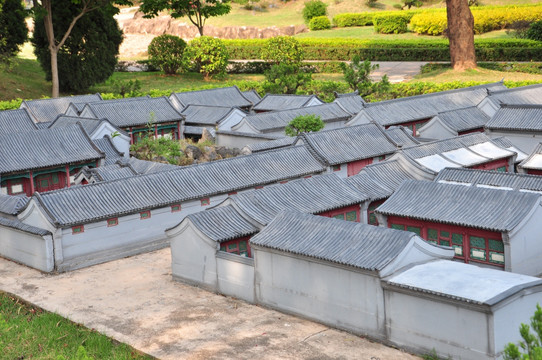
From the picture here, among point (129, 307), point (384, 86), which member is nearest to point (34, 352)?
point (129, 307)

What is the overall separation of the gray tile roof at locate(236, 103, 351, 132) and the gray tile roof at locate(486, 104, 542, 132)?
11935mm

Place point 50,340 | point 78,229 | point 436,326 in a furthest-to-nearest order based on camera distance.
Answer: point 78,229 → point 50,340 → point 436,326

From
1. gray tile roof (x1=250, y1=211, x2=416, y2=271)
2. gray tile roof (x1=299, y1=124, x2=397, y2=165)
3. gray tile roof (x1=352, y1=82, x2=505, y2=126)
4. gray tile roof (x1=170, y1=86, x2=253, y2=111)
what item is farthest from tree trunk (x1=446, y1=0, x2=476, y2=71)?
gray tile roof (x1=250, y1=211, x2=416, y2=271)

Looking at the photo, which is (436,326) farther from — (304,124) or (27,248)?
(304,124)

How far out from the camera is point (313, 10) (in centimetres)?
9275

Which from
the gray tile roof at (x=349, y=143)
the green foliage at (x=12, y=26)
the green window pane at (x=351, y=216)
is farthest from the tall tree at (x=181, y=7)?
the green window pane at (x=351, y=216)

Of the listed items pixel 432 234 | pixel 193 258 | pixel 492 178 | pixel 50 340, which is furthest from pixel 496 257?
pixel 50 340

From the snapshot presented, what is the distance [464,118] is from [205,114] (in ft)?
57.0

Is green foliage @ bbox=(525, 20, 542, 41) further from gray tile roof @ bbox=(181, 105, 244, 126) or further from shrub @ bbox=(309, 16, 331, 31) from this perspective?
gray tile roof @ bbox=(181, 105, 244, 126)

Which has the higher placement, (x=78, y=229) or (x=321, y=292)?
(x=78, y=229)

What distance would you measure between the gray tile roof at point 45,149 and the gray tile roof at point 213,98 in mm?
14899

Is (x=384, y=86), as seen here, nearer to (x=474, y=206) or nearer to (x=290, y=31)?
(x=474, y=206)

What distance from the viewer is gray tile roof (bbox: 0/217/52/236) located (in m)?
26.9

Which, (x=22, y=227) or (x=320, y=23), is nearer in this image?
(x=22, y=227)
